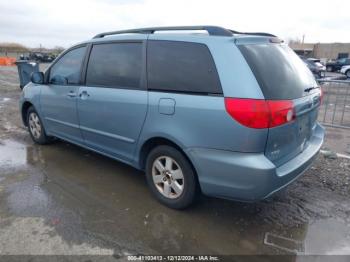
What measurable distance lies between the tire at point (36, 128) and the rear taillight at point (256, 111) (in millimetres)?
3906

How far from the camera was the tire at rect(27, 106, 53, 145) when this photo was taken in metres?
5.54

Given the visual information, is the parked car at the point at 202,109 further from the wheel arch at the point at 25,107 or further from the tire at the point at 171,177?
the wheel arch at the point at 25,107

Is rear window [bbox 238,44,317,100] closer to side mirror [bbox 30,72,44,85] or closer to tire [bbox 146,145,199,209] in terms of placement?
tire [bbox 146,145,199,209]

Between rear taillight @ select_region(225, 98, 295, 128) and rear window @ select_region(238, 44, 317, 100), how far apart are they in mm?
90

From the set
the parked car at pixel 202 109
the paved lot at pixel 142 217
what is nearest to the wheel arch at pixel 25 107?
the paved lot at pixel 142 217

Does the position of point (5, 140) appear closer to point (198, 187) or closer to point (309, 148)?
point (198, 187)

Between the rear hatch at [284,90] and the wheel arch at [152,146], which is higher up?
→ the rear hatch at [284,90]

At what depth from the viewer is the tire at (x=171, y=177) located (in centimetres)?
324

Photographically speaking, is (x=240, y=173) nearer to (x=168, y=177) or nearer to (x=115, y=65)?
(x=168, y=177)

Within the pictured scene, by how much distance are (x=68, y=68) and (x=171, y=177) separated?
2.45 m

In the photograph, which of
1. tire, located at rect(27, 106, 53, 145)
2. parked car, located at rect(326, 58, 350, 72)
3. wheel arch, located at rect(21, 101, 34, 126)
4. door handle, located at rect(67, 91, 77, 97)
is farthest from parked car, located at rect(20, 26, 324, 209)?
parked car, located at rect(326, 58, 350, 72)

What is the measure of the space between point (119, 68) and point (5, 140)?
352 cm

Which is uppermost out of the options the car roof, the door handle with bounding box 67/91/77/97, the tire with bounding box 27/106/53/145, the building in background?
the building in background

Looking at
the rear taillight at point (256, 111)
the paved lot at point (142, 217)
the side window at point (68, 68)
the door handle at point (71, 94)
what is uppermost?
the side window at point (68, 68)
